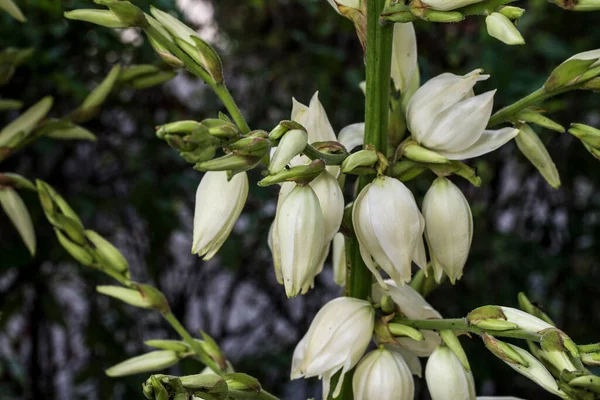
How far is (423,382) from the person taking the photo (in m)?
0.95

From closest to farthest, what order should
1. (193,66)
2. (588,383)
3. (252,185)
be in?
(588,383) < (193,66) < (252,185)

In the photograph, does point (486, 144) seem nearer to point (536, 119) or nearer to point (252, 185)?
point (536, 119)

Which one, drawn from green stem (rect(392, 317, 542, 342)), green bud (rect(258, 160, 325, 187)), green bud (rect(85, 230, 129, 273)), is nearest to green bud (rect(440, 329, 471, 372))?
green stem (rect(392, 317, 542, 342))

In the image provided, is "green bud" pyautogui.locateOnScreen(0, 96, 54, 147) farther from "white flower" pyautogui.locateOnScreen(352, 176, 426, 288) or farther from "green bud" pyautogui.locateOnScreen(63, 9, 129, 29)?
"white flower" pyautogui.locateOnScreen(352, 176, 426, 288)

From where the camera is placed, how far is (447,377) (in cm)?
36

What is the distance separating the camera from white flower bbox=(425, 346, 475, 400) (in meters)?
0.36

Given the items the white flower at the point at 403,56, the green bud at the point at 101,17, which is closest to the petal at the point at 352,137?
the white flower at the point at 403,56

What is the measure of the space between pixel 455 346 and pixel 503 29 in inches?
6.0

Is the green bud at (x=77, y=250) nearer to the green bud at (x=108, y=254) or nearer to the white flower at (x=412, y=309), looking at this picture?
the green bud at (x=108, y=254)

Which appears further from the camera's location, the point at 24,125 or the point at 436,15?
the point at 24,125

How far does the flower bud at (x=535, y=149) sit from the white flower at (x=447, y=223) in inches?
2.0

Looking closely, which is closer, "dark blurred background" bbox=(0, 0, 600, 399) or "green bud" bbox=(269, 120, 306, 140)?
"green bud" bbox=(269, 120, 306, 140)

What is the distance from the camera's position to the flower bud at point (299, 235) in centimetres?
33

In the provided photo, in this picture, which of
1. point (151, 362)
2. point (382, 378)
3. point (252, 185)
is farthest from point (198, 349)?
point (252, 185)
